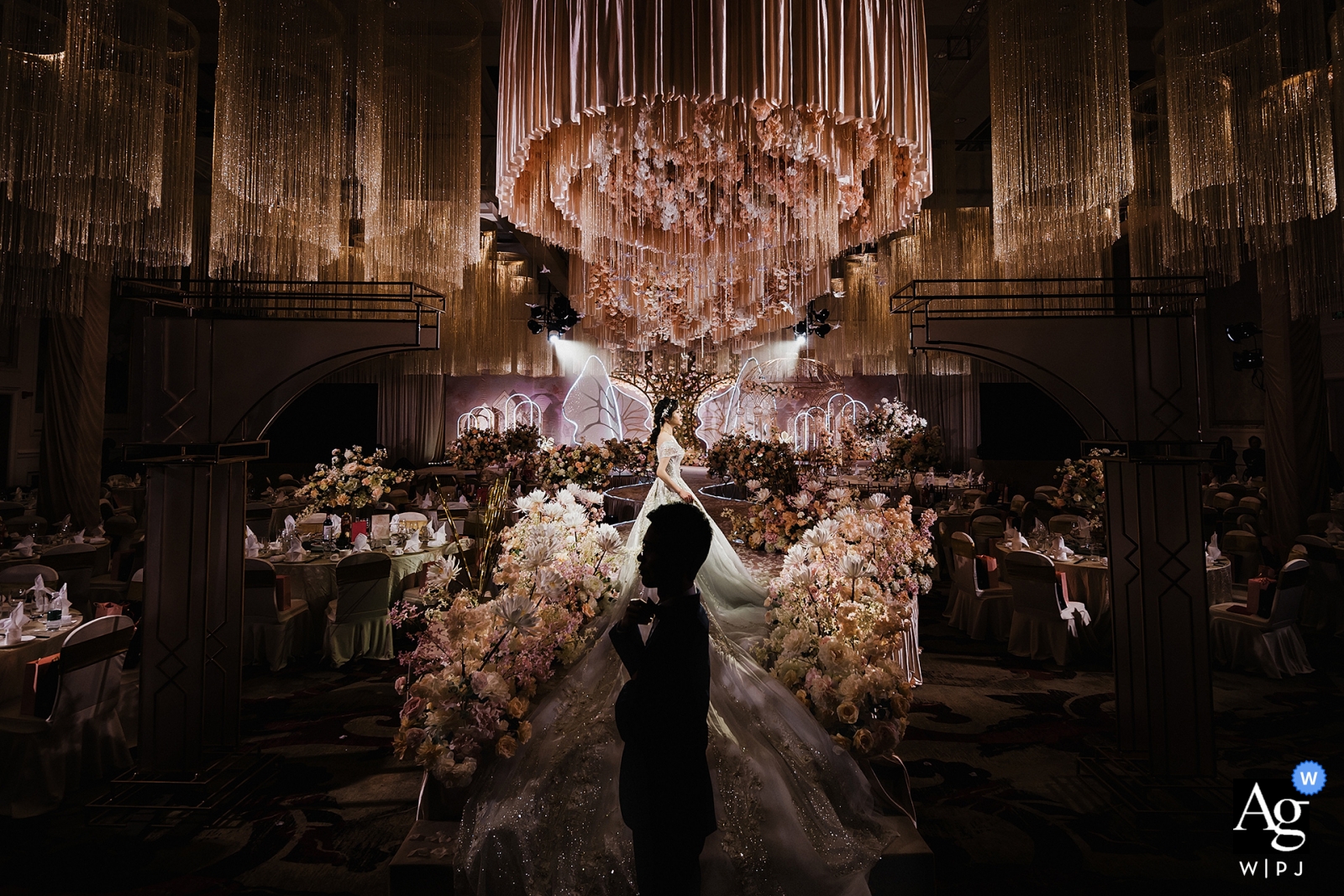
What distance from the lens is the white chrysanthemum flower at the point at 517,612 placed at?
2.51 m

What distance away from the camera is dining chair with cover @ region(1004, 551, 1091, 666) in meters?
5.67

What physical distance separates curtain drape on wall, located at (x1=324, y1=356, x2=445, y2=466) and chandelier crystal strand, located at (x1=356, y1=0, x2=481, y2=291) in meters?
12.1

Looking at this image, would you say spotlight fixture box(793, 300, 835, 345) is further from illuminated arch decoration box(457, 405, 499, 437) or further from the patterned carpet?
illuminated arch decoration box(457, 405, 499, 437)

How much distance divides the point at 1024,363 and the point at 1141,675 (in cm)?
176

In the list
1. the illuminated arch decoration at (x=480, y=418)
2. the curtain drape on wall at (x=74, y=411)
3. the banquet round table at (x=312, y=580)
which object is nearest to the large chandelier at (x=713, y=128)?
the banquet round table at (x=312, y=580)

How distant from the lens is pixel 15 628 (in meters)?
3.89

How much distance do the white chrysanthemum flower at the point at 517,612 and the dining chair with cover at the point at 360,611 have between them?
136 inches

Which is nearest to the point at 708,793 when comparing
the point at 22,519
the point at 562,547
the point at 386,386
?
the point at 562,547

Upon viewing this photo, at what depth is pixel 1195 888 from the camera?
2.86 metres

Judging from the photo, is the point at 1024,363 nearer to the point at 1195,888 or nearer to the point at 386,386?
the point at 1195,888

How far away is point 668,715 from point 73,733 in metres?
3.62

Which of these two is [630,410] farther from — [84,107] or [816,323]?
[84,107]

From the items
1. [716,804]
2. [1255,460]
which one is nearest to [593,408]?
[1255,460]

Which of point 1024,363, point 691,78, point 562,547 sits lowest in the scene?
point 562,547
